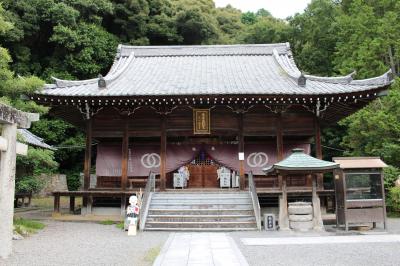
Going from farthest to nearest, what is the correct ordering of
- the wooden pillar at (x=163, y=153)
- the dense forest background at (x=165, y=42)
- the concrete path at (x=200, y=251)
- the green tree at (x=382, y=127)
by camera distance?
the dense forest background at (x=165, y=42), the green tree at (x=382, y=127), the wooden pillar at (x=163, y=153), the concrete path at (x=200, y=251)

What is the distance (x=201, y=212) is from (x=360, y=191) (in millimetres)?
5008

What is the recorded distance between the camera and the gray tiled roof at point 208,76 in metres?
14.2

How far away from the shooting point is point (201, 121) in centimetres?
→ 1505

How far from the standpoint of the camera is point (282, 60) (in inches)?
769

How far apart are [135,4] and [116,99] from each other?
23.9 m

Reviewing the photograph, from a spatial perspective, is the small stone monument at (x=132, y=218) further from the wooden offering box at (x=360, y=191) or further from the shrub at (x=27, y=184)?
the shrub at (x=27, y=184)

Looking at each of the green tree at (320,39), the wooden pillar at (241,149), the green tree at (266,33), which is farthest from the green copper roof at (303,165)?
the green tree at (266,33)

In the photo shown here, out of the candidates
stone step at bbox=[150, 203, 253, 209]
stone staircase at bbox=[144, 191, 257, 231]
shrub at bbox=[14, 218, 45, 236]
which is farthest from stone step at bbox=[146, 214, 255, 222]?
shrub at bbox=[14, 218, 45, 236]

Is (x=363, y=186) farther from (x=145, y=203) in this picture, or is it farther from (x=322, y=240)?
(x=145, y=203)

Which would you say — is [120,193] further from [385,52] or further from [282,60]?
[385,52]

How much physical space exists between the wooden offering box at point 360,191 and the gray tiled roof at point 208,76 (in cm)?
307

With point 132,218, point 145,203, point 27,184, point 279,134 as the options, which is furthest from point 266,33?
point 132,218

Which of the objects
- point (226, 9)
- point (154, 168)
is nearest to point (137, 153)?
point (154, 168)

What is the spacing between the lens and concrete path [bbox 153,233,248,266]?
6.95 metres
